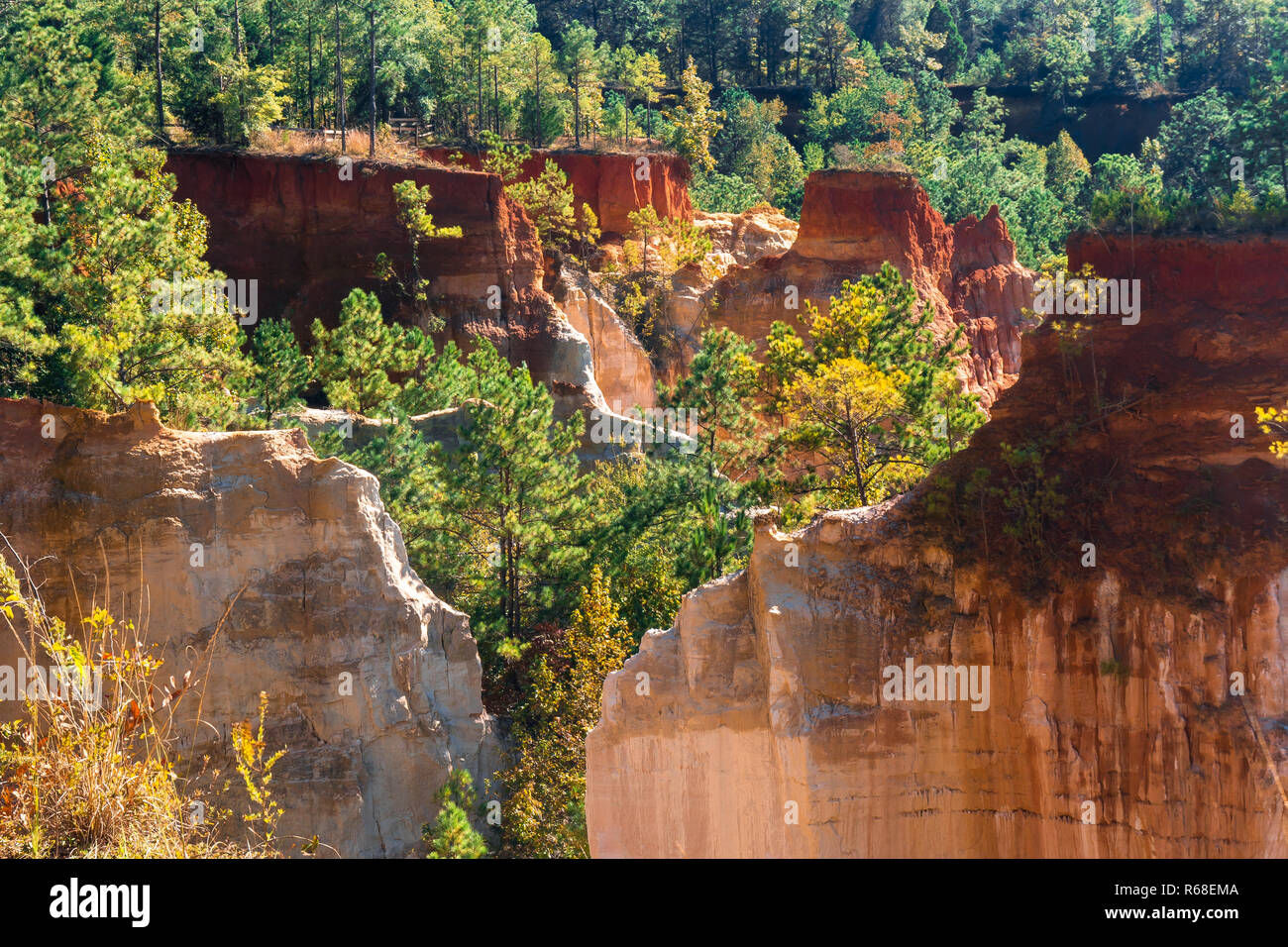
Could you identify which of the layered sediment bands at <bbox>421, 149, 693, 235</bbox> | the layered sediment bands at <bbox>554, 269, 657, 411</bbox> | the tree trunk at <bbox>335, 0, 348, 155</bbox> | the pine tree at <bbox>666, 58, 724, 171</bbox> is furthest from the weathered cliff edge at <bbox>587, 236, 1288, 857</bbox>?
the pine tree at <bbox>666, 58, 724, 171</bbox>

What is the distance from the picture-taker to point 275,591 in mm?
Result: 23500

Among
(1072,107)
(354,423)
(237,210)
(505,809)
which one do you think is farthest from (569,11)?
(505,809)

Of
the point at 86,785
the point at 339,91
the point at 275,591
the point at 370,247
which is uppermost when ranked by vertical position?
the point at 339,91

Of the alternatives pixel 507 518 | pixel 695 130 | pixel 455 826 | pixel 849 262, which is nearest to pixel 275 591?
pixel 455 826

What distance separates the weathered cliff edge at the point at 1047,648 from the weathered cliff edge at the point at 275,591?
674 cm

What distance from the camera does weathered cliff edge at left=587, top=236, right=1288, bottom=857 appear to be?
648 inches

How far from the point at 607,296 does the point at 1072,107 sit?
51596 millimetres

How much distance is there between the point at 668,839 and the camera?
62.2 ft

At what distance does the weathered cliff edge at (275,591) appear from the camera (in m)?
21.8

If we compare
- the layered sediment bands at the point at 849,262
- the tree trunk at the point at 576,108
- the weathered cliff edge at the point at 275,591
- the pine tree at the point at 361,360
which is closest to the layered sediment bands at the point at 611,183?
the tree trunk at the point at 576,108

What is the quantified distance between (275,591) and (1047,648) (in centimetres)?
1245

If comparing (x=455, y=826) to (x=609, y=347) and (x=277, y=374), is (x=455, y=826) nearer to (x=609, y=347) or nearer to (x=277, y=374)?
(x=277, y=374)

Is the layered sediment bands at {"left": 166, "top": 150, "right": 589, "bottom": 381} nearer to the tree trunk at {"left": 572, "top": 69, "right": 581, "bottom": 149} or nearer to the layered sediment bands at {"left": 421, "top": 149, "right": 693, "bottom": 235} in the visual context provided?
the layered sediment bands at {"left": 421, "top": 149, "right": 693, "bottom": 235}

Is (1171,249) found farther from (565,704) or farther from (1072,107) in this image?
(1072,107)
